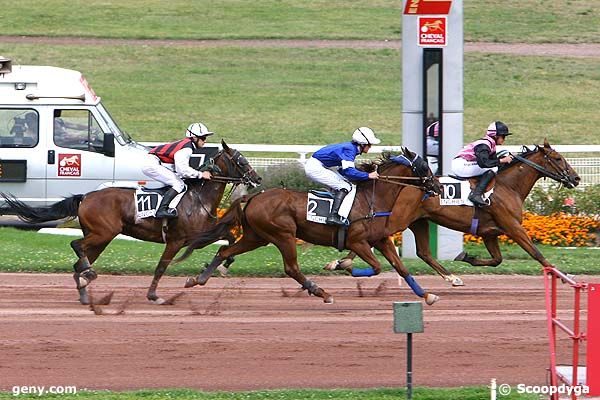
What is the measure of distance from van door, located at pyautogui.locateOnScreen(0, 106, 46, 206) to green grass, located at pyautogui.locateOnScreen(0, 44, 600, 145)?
32.5 feet

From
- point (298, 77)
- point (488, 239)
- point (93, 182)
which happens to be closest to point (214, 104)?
point (298, 77)

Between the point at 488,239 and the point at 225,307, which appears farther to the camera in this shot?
the point at 488,239

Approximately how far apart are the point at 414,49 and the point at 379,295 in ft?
13.1

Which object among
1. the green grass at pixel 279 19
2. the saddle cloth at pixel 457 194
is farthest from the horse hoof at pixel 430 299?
the green grass at pixel 279 19

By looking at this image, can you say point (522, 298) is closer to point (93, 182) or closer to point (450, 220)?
point (450, 220)

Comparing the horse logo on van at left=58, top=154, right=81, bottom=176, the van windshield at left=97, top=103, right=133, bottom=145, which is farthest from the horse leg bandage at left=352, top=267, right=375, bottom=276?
the horse logo on van at left=58, top=154, right=81, bottom=176

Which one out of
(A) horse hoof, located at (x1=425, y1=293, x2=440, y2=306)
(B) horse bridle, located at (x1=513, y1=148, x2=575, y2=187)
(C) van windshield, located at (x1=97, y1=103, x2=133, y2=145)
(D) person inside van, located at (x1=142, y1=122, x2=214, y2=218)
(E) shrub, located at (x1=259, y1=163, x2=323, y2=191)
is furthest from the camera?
(C) van windshield, located at (x1=97, y1=103, x2=133, y2=145)

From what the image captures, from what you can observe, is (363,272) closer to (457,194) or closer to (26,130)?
(457,194)

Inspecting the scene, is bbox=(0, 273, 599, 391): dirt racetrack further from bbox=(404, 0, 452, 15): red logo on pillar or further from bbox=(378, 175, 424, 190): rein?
bbox=(404, 0, 452, 15): red logo on pillar

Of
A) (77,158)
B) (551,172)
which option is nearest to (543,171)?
(551,172)

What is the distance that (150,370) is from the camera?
12.4 meters

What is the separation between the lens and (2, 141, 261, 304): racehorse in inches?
607

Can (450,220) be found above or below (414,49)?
below

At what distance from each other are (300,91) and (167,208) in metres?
19.8
